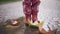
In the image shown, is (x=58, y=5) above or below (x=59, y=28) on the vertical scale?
above

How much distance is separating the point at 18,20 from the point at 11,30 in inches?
4.0

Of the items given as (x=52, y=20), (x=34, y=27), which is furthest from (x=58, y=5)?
(x=34, y=27)

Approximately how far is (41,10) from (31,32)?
0.20 m

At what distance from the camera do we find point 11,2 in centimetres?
118

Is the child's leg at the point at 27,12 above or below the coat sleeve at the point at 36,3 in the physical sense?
below

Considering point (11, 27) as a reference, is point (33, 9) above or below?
above

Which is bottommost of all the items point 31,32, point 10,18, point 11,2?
point 31,32

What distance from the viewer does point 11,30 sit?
117 centimetres

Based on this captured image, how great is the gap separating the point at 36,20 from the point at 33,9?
0.10 meters

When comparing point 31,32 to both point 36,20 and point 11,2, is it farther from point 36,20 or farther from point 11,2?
point 11,2

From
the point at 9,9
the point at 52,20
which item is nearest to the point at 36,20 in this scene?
the point at 52,20

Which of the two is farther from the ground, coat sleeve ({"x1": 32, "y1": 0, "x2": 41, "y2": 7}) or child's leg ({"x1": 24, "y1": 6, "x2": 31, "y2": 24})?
coat sleeve ({"x1": 32, "y1": 0, "x2": 41, "y2": 7})

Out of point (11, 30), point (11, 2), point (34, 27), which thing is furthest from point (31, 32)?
point (11, 2)

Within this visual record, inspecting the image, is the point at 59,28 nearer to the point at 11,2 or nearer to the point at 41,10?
the point at 41,10
